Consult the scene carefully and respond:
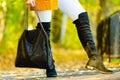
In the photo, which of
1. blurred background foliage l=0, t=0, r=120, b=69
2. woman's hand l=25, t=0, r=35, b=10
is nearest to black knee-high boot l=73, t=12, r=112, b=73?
woman's hand l=25, t=0, r=35, b=10

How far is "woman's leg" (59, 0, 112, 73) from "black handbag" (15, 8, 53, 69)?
48 cm

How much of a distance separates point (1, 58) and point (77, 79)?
41.1ft

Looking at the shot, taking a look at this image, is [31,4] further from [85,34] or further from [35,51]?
[85,34]

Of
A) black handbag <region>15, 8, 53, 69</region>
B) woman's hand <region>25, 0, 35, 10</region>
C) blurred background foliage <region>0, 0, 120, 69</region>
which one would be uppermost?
woman's hand <region>25, 0, 35, 10</region>

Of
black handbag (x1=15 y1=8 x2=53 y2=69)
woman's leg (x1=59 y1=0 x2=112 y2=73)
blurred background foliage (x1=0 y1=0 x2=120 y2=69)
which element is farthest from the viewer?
blurred background foliage (x1=0 y1=0 x2=120 y2=69)

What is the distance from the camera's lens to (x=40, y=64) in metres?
6.06

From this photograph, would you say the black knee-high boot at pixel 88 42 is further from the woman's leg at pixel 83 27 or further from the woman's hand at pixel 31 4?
the woman's hand at pixel 31 4

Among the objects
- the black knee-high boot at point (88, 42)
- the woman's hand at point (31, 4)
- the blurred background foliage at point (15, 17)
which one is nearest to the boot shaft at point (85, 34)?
the black knee-high boot at point (88, 42)

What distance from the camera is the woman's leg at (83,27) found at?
20.9ft

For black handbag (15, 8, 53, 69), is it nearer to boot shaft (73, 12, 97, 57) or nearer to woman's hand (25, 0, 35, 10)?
woman's hand (25, 0, 35, 10)

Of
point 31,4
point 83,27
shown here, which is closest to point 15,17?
point 83,27

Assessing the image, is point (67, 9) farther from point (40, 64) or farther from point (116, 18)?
point (116, 18)

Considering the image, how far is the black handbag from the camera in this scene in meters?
6.05

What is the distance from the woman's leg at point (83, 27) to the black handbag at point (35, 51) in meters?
0.48
